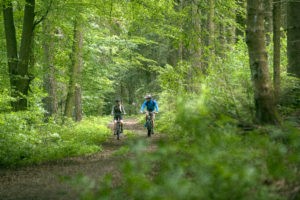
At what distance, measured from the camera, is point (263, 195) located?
11.6ft

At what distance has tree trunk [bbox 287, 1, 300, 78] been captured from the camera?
11453mm

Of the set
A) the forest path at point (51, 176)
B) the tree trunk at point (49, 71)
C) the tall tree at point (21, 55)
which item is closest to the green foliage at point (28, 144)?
the forest path at point (51, 176)

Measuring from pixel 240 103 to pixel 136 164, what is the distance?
478 centimetres

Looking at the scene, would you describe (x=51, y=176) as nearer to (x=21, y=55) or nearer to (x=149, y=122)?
(x=21, y=55)

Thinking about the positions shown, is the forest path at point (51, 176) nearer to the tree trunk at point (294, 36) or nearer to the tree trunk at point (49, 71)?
the tree trunk at point (294, 36)

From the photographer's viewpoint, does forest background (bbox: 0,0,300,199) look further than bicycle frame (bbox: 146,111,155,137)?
No

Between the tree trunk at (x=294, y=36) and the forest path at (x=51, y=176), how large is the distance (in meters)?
4.63

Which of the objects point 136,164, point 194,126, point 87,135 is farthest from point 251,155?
point 87,135

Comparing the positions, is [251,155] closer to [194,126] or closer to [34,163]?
[194,126]

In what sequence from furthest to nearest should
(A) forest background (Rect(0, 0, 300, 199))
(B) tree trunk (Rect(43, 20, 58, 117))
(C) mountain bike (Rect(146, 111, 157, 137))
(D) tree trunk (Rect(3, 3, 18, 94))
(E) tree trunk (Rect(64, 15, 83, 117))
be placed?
1. (E) tree trunk (Rect(64, 15, 83, 117))
2. (C) mountain bike (Rect(146, 111, 157, 137))
3. (B) tree trunk (Rect(43, 20, 58, 117))
4. (D) tree trunk (Rect(3, 3, 18, 94))
5. (A) forest background (Rect(0, 0, 300, 199))

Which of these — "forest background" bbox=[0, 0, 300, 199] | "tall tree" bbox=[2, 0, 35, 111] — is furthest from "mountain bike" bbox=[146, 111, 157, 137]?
"tall tree" bbox=[2, 0, 35, 111]

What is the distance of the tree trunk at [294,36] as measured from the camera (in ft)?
37.6

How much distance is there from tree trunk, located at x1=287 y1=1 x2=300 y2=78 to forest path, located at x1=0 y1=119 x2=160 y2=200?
4627mm

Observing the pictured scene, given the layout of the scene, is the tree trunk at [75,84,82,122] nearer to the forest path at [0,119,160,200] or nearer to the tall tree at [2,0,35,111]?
A: the tall tree at [2,0,35,111]
